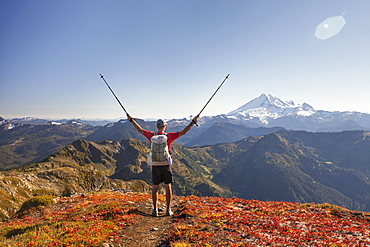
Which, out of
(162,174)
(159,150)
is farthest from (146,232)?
(159,150)

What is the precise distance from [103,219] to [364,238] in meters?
16.5

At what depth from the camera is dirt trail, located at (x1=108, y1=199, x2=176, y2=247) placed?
31.0ft

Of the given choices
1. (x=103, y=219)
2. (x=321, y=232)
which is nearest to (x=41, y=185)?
(x=103, y=219)

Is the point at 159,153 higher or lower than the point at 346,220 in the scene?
higher

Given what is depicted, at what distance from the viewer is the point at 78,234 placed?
9.82 m

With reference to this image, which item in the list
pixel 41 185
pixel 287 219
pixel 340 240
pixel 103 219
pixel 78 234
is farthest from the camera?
pixel 41 185

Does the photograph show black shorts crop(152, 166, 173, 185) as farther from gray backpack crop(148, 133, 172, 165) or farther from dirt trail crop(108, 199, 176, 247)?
Result: dirt trail crop(108, 199, 176, 247)

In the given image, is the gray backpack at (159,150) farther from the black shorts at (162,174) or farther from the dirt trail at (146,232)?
the dirt trail at (146,232)

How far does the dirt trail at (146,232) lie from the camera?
9.45m

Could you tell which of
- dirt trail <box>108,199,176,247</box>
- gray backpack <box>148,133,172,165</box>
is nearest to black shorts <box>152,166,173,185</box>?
gray backpack <box>148,133,172,165</box>

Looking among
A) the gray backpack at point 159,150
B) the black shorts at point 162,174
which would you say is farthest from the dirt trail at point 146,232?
the gray backpack at point 159,150

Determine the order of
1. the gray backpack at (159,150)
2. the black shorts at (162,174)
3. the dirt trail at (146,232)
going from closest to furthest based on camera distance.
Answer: the dirt trail at (146,232) → the gray backpack at (159,150) → the black shorts at (162,174)

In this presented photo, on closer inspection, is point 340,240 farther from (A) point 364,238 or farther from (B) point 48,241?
(B) point 48,241

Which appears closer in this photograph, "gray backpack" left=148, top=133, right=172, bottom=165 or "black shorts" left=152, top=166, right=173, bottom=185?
"gray backpack" left=148, top=133, right=172, bottom=165
